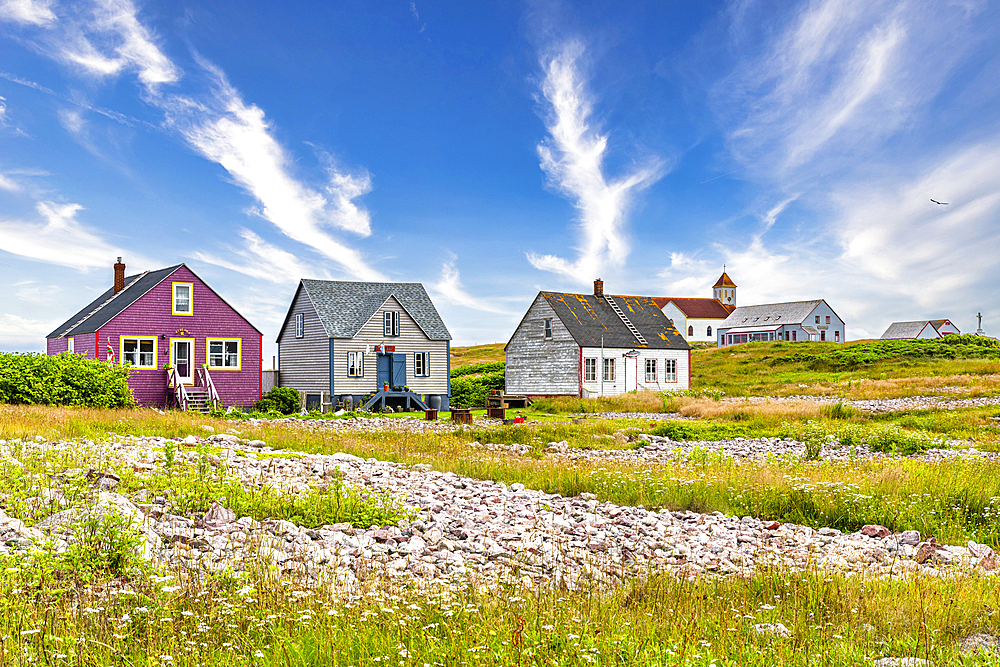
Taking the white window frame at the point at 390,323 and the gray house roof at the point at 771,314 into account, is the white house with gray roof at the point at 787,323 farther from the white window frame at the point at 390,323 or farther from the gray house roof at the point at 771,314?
the white window frame at the point at 390,323

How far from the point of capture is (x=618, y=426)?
2492 centimetres

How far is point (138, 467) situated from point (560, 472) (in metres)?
6.79

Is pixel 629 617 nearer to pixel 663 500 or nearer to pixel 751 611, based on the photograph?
pixel 751 611

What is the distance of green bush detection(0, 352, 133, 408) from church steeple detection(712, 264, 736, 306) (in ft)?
400

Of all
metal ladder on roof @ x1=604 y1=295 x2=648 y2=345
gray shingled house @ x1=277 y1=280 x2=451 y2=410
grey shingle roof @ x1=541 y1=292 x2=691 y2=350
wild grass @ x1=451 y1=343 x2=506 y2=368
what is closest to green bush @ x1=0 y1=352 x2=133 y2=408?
gray shingled house @ x1=277 y1=280 x2=451 y2=410

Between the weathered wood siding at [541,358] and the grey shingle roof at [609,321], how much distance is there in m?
0.71

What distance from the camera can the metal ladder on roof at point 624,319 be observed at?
47994mm

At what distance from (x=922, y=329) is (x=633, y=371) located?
84980mm

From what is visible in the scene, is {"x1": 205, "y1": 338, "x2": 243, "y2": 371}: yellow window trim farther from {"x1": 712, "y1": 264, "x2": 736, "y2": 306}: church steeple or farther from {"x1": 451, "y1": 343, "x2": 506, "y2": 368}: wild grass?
{"x1": 712, "y1": 264, "x2": 736, "y2": 306}: church steeple

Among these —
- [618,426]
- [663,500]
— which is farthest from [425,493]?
[618,426]

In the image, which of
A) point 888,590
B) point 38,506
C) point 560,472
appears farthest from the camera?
point 560,472

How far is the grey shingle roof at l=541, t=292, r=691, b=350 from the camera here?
1812 inches

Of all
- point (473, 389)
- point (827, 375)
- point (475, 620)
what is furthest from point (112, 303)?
point (827, 375)

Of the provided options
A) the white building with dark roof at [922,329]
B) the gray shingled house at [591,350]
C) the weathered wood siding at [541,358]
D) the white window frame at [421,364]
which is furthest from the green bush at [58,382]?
the white building with dark roof at [922,329]
